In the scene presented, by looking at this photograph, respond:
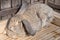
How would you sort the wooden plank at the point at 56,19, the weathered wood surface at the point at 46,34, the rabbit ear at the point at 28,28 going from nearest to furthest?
the weathered wood surface at the point at 46,34 < the rabbit ear at the point at 28,28 < the wooden plank at the point at 56,19

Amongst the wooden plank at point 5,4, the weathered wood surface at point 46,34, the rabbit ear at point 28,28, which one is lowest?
the weathered wood surface at point 46,34

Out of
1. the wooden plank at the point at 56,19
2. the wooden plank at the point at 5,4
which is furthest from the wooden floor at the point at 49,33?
the wooden plank at the point at 5,4

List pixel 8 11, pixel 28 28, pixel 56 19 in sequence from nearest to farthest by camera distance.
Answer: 1. pixel 28 28
2. pixel 8 11
3. pixel 56 19

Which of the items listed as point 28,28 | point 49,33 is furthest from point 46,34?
point 28,28

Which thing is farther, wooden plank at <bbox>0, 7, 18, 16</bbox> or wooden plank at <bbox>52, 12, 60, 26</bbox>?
wooden plank at <bbox>52, 12, 60, 26</bbox>

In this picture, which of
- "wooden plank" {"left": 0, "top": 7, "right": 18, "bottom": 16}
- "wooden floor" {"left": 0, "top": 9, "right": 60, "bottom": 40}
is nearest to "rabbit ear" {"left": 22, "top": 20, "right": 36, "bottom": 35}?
"wooden floor" {"left": 0, "top": 9, "right": 60, "bottom": 40}

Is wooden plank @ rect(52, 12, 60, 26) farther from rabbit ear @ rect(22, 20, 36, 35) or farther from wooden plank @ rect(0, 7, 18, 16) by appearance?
wooden plank @ rect(0, 7, 18, 16)

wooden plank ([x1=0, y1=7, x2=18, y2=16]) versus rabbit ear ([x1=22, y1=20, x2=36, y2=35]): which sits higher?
wooden plank ([x1=0, y1=7, x2=18, y2=16])

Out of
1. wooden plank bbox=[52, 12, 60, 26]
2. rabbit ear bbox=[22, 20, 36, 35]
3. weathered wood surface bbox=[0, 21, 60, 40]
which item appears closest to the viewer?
weathered wood surface bbox=[0, 21, 60, 40]

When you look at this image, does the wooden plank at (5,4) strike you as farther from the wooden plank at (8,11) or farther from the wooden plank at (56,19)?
the wooden plank at (56,19)

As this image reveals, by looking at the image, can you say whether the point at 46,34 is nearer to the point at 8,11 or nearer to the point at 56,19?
the point at 56,19

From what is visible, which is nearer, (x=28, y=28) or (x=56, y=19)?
(x=28, y=28)

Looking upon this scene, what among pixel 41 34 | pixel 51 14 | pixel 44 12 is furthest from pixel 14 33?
pixel 51 14

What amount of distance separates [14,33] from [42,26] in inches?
24.3
